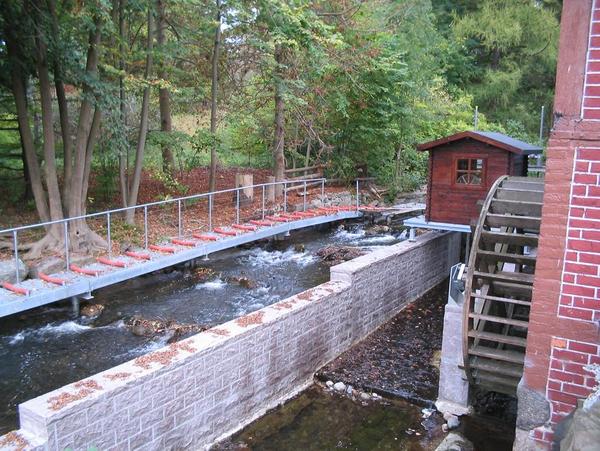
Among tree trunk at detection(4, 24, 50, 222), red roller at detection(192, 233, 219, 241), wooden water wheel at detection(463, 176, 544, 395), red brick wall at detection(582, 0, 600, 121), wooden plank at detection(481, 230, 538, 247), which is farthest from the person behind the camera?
red roller at detection(192, 233, 219, 241)

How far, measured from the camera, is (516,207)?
869cm

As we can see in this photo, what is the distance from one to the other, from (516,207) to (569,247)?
549 cm

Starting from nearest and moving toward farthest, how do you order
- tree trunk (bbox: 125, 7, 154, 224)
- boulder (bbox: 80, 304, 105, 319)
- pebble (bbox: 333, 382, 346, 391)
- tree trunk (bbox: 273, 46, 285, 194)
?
1. pebble (bbox: 333, 382, 346, 391)
2. boulder (bbox: 80, 304, 105, 319)
3. tree trunk (bbox: 125, 7, 154, 224)
4. tree trunk (bbox: 273, 46, 285, 194)

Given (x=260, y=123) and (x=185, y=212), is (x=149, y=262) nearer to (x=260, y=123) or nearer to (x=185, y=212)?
(x=185, y=212)

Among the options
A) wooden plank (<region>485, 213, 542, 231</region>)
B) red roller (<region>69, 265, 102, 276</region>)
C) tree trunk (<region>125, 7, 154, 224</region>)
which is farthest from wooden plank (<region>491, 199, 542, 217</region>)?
tree trunk (<region>125, 7, 154, 224</region>)

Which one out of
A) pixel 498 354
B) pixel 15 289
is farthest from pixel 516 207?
pixel 15 289

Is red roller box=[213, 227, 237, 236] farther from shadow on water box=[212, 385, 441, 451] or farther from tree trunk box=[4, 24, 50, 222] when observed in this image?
shadow on water box=[212, 385, 441, 451]

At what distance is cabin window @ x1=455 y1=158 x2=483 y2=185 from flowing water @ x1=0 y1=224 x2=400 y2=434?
4.11m

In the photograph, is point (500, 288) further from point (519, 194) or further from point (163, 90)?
point (163, 90)

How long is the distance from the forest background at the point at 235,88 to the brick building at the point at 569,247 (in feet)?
28.2

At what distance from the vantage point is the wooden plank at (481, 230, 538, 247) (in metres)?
7.85

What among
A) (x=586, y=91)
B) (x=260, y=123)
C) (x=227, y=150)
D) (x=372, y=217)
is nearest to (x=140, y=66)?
(x=227, y=150)

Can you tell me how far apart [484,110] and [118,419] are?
3092 cm

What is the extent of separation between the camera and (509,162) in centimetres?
1223
